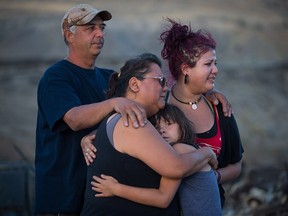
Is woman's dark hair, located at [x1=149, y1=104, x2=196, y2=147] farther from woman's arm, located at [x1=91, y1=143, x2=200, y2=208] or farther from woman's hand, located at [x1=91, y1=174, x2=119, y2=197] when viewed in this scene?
woman's hand, located at [x1=91, y1=174, x2=119, y2=197]

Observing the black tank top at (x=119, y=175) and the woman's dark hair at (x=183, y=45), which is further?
the woman's dark hair at (x=183, y=45)

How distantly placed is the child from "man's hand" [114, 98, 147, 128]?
0.20 m

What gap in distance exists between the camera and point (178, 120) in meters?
3.67

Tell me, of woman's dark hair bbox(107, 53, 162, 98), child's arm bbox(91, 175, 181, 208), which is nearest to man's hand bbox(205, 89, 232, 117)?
woman's dark hair bbox(107, 53, 162, 98)

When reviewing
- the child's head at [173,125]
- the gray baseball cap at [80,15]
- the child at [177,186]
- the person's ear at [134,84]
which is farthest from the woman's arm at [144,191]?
the gray baseball cap at [80,15]

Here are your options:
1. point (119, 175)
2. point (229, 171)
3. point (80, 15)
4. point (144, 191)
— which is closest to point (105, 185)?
point (119, 175)

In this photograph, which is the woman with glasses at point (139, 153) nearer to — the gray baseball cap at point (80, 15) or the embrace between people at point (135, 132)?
the embrace between people at point (135, 132)

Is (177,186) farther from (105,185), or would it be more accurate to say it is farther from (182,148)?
(105,185)

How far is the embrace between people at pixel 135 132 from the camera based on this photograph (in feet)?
11.1

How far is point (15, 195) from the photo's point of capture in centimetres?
627

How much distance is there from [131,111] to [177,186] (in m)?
0.41

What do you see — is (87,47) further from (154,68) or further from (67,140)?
(154,68)

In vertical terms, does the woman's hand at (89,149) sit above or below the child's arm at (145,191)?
above

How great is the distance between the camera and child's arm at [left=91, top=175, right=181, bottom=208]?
11.1 ft
